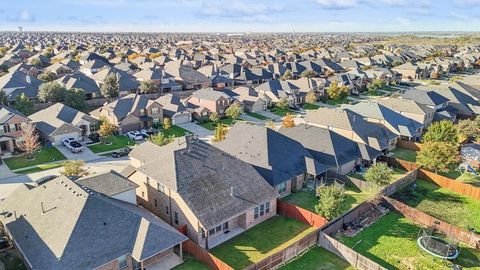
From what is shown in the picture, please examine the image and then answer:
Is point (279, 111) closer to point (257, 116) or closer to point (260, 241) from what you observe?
point (257, 116)

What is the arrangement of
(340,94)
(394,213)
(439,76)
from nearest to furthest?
1. (394,213)
2. (340,94)
3. (439,76)

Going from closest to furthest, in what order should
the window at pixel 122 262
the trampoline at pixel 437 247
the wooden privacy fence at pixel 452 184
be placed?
the window at pixel 122 262, the trampoline at pixel 437 247, the wooden privacy fence at pixel 452 184

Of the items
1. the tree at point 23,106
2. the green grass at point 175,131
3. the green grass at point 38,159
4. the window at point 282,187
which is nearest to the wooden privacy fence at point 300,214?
the window at point 282,187

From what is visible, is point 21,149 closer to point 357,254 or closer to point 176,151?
point 176,151

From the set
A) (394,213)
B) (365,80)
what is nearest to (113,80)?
(394,213)

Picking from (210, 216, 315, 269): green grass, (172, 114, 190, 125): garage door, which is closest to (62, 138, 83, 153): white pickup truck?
(172, 114, 190, 125): garage door

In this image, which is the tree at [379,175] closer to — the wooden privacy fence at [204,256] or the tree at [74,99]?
the wooden privacy fence at [204,256]
